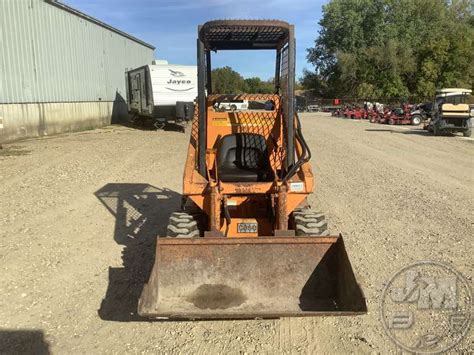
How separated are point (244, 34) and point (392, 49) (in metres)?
59.2

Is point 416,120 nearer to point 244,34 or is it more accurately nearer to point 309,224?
point 244,34

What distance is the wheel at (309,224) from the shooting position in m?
5.03

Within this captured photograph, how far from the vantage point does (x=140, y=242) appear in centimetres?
634

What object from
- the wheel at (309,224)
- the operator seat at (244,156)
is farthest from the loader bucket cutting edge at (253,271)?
the operator seat at (244,156)

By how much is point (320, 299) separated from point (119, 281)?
2054 mm

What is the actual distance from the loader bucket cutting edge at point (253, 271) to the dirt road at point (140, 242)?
24 cm

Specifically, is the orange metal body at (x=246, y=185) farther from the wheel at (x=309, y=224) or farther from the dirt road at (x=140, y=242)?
the dirt road at (x=140, y=242)

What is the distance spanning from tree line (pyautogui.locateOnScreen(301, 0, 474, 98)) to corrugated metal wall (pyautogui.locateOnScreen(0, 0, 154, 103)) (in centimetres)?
3842

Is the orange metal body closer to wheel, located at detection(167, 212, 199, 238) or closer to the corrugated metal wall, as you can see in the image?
wheel, located at detection(167, 212, 199, 238)

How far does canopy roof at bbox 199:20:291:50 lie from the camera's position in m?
4.85

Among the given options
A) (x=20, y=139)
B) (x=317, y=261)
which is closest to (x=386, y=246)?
(x=317, y=261)

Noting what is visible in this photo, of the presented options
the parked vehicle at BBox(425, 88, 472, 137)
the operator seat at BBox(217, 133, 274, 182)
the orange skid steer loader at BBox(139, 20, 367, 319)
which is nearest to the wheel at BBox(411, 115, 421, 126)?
the parked vehicle at BBox(425, 88, 472, 137)

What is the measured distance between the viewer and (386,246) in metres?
6.08

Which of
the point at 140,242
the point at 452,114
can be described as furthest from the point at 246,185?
the point at 452,114
